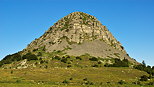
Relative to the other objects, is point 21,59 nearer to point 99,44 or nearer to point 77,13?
point 99,44

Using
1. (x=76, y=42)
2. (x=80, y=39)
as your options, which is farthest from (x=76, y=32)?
(x=76, y=42)

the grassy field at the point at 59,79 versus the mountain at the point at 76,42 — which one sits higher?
the mountain at the point at 76,42

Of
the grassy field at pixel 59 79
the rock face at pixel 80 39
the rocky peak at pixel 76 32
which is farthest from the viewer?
the rocky peak at pixel 76 32

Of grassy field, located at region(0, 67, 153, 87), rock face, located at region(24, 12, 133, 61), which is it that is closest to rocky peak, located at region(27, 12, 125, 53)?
rock face, located at region(24, 12, 133, 61)

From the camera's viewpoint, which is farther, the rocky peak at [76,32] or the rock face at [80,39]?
the rocky peak at [76,32]

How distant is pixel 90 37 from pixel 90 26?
12.0 meters

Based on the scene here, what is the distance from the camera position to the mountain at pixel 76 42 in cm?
10600

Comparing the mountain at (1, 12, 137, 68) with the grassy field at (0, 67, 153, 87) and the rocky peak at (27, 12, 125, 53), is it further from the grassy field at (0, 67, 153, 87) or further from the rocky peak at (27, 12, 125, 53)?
the grassy field at (0, 67, 153, 87)

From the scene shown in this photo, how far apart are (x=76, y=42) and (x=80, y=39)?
413 cm

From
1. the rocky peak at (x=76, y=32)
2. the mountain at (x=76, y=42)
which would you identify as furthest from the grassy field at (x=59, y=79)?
the rocky peak at (x=76, y=32)

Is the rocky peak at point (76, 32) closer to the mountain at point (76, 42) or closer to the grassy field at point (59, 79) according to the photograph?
the mountain at point (76, 42)

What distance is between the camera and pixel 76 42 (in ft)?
390

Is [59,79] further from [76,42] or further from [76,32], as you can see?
[76,32]

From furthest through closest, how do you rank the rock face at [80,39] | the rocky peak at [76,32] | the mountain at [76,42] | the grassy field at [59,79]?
the rocky peak at [76,32], the rock face at [80,39], the mountain at [76,42], the grassy field at [59,79]
